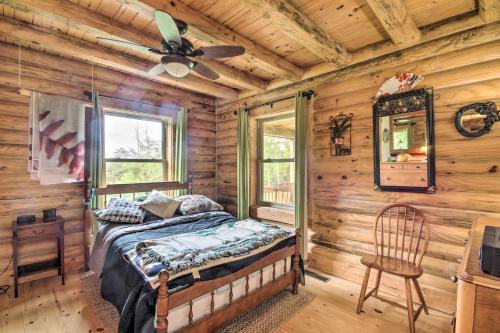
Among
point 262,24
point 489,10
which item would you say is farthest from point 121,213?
point 489,10

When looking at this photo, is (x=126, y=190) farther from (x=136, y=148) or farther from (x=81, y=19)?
(x=81, y=19)

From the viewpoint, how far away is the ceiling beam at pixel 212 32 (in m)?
1.92

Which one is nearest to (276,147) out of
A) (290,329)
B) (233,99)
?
(233,99)

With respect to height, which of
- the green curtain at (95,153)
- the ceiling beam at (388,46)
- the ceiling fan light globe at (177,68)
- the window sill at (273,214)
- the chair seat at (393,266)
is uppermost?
the ceiling beam at (388,46)

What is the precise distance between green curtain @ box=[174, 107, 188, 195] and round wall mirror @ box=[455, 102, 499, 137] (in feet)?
11.6

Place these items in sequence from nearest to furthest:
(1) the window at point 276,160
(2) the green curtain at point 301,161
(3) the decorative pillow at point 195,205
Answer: (2) the green curtain at point 301,161 < (3) the decorative pillow at point 195,205 < (1) the window at point 276,160

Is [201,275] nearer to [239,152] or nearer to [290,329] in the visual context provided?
[290,329]

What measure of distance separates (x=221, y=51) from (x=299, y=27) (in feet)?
2.42

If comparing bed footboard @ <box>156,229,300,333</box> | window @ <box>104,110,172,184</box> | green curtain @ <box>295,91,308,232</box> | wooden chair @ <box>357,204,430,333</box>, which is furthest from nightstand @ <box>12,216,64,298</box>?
wooden chair @ <box>357,204,430,333</box>

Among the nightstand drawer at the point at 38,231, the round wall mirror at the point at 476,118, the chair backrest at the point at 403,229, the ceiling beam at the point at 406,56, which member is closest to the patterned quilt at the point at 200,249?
the chair backrest at the point at 403,229

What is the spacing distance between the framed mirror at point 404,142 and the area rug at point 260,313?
154 cm

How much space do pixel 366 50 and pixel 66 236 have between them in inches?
171

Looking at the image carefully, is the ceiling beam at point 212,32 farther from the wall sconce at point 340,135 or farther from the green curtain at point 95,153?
the green curtain at point 95,153

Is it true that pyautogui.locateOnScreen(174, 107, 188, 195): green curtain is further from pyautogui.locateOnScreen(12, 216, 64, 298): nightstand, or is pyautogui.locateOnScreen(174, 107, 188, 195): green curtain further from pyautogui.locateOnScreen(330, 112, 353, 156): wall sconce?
pyautogui.locateOnScreen(330, 112, 353, 156): wall sconce
